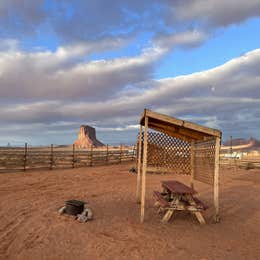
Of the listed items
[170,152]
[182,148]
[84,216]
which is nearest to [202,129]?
[182,148]

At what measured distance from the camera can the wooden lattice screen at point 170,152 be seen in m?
8.34

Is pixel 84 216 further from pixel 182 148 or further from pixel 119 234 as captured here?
pixel 182 148

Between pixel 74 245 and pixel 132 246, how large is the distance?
2.81 feet

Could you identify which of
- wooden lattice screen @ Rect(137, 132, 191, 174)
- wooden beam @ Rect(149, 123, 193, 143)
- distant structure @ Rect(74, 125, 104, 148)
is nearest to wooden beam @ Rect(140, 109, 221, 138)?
wooden beam @ Rect(149, 123, 193, 143)

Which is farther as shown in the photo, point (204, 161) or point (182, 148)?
point (182, 148)

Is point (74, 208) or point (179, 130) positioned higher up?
point (179, 130)

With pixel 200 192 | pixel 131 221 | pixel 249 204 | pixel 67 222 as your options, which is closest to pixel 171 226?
pixel 131 221

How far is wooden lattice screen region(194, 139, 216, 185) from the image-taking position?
6.46 metres

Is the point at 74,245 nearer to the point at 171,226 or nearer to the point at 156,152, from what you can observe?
the point at 171,226

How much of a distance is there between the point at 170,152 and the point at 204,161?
171cm

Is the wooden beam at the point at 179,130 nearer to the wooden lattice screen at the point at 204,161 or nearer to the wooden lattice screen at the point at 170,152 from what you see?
the wooden lattice screen at the point at 204,161

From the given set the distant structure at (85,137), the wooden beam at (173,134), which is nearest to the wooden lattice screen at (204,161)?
the wooden beam at (173,134)

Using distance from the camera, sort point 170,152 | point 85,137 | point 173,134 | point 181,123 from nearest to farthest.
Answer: point 181,123 → point 173,134 → point 170,152 → point 85,137

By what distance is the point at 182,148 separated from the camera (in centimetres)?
851
